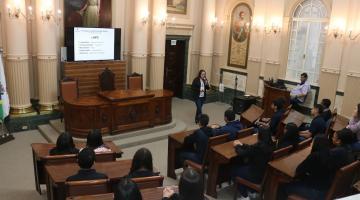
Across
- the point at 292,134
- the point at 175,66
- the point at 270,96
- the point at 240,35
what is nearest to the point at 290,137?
the point at 292,134

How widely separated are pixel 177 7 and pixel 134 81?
3.34m

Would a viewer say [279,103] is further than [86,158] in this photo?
Yes

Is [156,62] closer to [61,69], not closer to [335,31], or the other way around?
[61,69]

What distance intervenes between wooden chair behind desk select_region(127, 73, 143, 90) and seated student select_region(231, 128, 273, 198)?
5201 mm

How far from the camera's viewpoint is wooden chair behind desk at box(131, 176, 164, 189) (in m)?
3.55

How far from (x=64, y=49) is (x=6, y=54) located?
4.63ft

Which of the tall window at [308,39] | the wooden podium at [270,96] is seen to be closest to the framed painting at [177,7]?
the tall window at [308,39]

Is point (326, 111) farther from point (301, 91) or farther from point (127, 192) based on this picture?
point (127, 192)

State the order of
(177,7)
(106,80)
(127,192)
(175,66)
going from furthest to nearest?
(175,66)
(177,7)
(106,80)
(127,192)

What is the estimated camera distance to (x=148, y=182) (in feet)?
11.8

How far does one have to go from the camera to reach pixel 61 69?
9234mm

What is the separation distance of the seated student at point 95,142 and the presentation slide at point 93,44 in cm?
478

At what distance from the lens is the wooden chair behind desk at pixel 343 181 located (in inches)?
156

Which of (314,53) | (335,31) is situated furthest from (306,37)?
(335,31)
